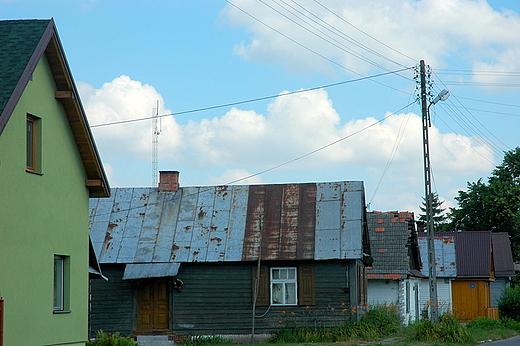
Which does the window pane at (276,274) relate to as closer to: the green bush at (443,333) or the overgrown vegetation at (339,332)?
the overgrown vegetation at (339,332)

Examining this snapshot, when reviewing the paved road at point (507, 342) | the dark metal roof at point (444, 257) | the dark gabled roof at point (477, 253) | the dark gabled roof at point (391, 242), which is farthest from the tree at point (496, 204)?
the paved road at point (507, 342)

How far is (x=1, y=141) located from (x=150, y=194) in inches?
592

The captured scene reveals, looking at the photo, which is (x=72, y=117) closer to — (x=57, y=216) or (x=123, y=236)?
(x=57, y=216)

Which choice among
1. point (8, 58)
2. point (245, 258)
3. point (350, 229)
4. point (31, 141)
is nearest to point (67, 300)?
point (31, 141)

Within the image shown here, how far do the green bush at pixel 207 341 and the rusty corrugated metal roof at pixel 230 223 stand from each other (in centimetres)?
265

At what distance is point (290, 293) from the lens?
1005 inches

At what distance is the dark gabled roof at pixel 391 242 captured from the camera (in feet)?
107

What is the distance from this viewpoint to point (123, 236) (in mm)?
27047

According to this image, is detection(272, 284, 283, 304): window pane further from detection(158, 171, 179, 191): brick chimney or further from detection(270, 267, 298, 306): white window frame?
detection(158, 171, 179, 191): brick chimney

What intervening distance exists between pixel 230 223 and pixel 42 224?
1224 centimetres

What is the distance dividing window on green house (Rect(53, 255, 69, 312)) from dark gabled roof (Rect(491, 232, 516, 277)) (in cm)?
3720

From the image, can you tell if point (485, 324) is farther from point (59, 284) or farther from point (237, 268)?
point (59, 284)

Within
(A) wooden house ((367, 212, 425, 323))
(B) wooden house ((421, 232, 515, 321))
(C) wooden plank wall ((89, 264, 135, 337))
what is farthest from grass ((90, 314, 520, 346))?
(B) wooden house ((421, 232, 515, 321))

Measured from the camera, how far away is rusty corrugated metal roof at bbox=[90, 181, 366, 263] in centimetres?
2561
